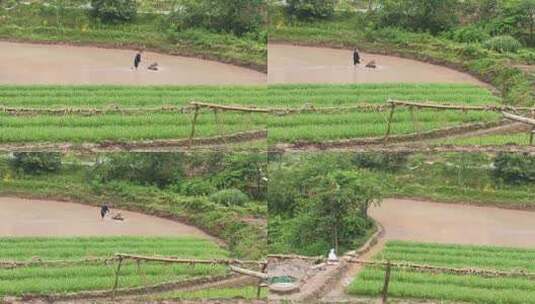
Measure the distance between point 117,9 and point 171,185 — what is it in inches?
43.1

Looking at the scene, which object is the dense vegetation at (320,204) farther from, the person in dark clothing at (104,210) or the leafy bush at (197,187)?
the person in dark clothing at (104,210)

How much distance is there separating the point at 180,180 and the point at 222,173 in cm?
25

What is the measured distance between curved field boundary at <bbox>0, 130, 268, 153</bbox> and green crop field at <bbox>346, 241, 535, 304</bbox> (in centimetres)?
107

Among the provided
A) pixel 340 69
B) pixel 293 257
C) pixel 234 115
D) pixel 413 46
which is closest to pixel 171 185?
pixel 234 115

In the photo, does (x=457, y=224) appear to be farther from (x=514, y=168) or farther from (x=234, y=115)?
(x=234, y=115)

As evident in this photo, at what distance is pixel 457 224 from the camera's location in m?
7.36

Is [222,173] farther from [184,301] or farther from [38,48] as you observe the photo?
[38,48]

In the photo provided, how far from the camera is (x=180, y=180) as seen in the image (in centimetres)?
740

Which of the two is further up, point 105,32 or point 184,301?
point 105,32

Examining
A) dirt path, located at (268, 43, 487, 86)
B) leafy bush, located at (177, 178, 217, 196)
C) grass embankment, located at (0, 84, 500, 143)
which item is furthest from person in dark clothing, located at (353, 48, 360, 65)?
leafy bush, located at (177, 178, 217, 196)

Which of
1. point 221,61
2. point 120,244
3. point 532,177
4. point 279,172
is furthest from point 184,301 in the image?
point 532,177

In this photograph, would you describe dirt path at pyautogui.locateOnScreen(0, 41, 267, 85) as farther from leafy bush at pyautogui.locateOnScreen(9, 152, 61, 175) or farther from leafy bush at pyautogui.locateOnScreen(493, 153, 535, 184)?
leafy bush at pyautogui.locateOnScreen(493, 153, 535, 184)

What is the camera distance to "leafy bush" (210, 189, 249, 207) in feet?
24.1

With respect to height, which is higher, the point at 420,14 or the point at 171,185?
the point at 420,14
